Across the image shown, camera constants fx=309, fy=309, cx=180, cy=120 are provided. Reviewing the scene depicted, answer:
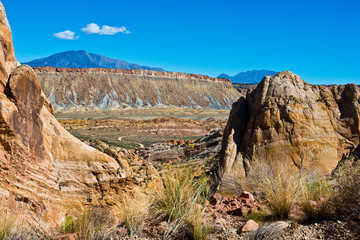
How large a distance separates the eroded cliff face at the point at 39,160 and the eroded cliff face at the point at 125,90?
10789 cm

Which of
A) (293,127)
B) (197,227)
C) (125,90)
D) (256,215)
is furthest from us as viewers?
(125,90)

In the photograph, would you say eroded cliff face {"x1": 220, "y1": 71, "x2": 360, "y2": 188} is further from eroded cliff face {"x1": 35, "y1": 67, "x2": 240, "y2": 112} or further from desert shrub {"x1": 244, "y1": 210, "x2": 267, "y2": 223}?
eroded cliff face {"x1": 35, "y1": 67, "x2": 240, "y2": 112}

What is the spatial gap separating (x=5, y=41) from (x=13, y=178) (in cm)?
324

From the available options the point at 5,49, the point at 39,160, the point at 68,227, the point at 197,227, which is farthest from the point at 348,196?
the point at 5,49

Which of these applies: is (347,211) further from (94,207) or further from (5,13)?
(5,13)

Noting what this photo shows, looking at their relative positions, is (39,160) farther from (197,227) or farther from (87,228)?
(197,227)

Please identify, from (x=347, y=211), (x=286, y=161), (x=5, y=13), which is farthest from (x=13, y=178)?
(x=286, y=161)

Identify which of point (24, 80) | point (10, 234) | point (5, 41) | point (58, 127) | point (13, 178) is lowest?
point (10, 234)

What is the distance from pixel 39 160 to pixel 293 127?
7.03 meters

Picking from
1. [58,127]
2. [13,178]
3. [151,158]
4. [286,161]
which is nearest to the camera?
[13,178]

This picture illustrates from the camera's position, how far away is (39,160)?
21.4 feet

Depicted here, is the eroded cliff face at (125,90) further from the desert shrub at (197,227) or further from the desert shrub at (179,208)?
the desert shrub at (197,227)

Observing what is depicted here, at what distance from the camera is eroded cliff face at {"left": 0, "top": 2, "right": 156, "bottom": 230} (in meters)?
5.93

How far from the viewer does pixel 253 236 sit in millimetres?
4547
